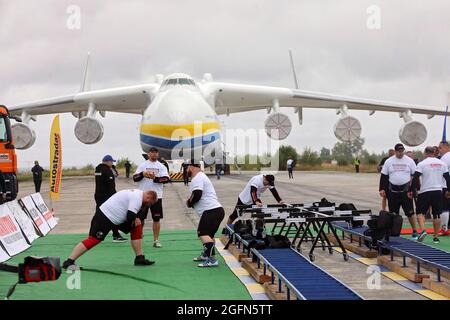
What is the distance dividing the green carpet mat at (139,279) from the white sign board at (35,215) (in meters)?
2.07

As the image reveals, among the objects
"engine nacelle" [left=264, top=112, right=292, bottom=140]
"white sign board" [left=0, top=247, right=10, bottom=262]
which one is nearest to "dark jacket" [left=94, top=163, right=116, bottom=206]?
"white sign board" [left=0, top=247, right=10, bottom=262]

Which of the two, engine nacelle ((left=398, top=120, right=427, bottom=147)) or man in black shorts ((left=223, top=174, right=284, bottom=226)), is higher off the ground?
engine nacelle ((left=398, top=120, right=427, bottom=147))

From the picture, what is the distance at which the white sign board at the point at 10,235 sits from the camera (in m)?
9.76

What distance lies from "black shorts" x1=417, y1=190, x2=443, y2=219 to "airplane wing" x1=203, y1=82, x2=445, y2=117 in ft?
70.7

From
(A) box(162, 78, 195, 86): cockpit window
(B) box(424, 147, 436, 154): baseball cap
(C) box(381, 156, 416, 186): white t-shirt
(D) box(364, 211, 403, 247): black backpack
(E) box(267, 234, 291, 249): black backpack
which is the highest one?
(A) box(162, 78, 195, 86): cockpit window

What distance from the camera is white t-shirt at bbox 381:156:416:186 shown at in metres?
11.4

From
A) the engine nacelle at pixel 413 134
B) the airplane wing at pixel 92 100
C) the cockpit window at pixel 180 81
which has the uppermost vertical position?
the cockpit window at pixel 180 81

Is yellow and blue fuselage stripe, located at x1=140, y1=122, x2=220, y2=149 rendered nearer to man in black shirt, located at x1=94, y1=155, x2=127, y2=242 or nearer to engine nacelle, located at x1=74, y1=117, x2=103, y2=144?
engine nacelle, located at x1=74, y1=117, x2=103, y2=144

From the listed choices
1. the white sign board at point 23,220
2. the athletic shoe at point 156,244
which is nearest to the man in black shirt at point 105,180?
the athletic shoe at point 156,244

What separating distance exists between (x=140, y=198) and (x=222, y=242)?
324 centimetres

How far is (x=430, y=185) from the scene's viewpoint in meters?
10.9

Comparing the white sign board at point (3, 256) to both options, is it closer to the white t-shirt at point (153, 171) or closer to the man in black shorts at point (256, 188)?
the white t-shirt at point (153, 171)

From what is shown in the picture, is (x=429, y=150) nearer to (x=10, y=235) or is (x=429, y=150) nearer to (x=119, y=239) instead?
(x=119, y=239)
